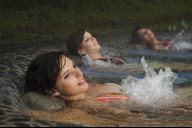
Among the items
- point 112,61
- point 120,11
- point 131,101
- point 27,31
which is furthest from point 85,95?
point 120,11

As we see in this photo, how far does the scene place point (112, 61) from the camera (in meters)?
9.29

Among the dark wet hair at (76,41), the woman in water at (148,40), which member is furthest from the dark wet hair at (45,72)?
the woman in water at (148,40)

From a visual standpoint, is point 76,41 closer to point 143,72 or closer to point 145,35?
point 143,72

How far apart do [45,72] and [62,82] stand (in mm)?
220

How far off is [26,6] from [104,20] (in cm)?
293

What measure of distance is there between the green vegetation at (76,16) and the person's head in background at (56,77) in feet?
27.6

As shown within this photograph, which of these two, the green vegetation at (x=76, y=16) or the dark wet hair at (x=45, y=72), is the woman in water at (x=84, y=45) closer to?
the dark wet hair at (x=45, y=72)

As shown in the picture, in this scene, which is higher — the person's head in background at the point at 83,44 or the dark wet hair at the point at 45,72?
the person's head in background at the point at 83,44

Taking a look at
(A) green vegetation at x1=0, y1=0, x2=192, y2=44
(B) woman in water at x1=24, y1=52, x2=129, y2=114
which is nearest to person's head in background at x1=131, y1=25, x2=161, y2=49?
(A) green vegetation at x1=0, y1=0, x2=192, y2=44

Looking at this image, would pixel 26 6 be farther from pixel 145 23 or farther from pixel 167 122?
pixel 167 122

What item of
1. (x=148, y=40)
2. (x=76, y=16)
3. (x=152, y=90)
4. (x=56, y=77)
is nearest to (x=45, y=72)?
(x=56, y=77)

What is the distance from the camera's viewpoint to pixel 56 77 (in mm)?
5566

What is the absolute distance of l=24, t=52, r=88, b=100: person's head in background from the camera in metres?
5.55

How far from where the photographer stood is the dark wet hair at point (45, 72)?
5.55 meters
